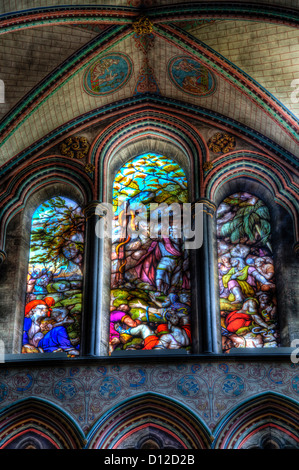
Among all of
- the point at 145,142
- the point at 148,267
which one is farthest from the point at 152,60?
the point at 148,267

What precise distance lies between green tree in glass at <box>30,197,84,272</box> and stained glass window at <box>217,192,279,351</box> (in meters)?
2.82

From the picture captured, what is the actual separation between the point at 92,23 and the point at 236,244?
510 centimetres

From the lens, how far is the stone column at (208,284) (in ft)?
50.7

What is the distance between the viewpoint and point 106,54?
58.2 feet

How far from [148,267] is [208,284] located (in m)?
1.46

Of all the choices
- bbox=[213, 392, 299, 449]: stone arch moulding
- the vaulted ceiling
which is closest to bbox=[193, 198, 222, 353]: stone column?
bbox=[213, 392, 299, 449]: stone arch moulding

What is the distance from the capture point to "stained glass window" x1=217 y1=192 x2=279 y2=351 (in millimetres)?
16141

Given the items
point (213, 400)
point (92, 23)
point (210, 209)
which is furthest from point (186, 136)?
point (213, 400)

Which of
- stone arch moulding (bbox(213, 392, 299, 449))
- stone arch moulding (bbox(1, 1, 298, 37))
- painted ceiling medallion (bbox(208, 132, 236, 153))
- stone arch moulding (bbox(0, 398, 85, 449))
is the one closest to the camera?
stone arch moulding (bbox(213, 392, 299, 449))

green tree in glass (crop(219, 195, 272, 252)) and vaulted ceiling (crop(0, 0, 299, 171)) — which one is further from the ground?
vaulted ceiling (crop(0, 0, 299, 171))

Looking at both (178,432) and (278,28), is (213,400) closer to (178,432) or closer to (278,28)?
(178,432)

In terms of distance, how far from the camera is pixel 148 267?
17.0 meters

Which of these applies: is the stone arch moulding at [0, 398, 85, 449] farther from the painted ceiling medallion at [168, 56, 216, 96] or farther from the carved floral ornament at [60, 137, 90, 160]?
the painted ceiling medallion at [168, 56, 216, 96]

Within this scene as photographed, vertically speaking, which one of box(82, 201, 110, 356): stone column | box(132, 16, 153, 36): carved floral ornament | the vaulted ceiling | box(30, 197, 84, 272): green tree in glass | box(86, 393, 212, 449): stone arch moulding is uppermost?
→ box(132, 16, 153, 36): carved floral ornament
